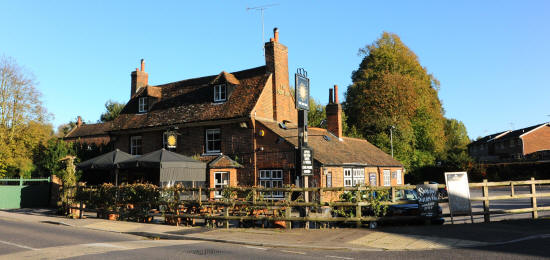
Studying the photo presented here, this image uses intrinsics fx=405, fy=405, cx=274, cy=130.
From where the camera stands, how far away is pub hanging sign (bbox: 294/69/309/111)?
1508cm

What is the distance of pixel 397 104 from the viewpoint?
153 ft

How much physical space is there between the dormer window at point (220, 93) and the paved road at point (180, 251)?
1491 cm

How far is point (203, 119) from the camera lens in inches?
987

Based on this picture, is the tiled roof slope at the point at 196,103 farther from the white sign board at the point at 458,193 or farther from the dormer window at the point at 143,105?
the white sign board at the point at 458,193

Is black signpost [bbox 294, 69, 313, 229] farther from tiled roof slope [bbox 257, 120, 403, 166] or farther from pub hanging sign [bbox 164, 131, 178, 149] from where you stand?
pub hanging sign [bbox 164, 131, 178, 149]

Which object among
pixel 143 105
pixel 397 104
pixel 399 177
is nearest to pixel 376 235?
pixel 399 177

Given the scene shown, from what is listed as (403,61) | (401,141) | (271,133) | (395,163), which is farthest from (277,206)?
(403,61)

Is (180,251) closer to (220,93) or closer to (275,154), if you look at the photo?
(275,154)

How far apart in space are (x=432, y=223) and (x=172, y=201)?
961 centimetres

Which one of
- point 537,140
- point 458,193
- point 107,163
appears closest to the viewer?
point 458,193

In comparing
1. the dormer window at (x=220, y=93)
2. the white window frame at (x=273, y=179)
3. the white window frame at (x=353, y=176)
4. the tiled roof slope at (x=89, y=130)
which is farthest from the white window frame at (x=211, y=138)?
the tiled roof slope at (x=89, y=130)

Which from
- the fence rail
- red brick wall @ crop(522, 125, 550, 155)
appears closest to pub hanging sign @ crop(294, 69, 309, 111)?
the fence rail

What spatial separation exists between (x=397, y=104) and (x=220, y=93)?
1053 inches

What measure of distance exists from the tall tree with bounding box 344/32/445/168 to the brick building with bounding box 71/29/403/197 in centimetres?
1632
